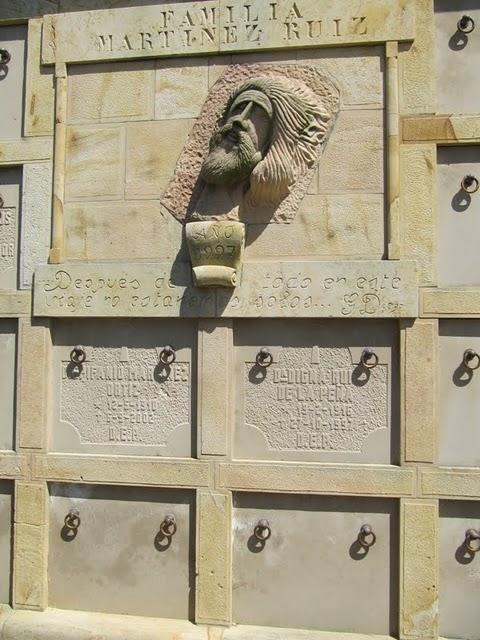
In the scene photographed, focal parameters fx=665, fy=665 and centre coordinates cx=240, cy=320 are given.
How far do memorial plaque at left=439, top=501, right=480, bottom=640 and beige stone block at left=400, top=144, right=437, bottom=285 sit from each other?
66.7 inches

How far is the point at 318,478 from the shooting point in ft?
16.0

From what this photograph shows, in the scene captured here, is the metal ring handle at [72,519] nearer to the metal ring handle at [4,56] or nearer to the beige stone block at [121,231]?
the beige stone block at [121,231]

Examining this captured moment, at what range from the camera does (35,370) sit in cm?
527

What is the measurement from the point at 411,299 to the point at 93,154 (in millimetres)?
2715

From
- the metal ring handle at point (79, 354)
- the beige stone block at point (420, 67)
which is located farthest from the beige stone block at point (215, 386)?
the beige stone block at point (420, 67)

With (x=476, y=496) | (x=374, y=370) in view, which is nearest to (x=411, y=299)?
(x=374, y=370)

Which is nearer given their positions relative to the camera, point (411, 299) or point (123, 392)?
point (411, 299)

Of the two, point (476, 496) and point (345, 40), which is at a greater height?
point (345, 40)

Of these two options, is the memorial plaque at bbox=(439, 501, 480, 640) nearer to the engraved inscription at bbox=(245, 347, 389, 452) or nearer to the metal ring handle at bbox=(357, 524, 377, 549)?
the metal ring handle at bbox=(357, 524, 377, 549)

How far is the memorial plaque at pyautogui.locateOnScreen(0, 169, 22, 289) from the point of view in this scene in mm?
5406

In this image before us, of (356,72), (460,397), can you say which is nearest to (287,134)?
(356,72)

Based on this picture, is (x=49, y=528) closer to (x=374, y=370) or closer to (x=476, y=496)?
(x=374, y=370)

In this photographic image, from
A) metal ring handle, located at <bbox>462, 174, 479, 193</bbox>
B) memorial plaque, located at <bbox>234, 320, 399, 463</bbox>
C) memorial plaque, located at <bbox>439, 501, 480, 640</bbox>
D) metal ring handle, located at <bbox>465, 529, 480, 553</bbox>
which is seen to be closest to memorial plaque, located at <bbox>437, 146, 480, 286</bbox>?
metal ring handle, located at <bbox>462, 174, 479, 193</bbox>

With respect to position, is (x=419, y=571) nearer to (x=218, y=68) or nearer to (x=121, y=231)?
(x=121, y=231)
